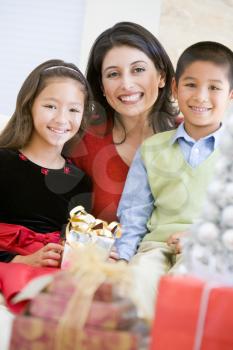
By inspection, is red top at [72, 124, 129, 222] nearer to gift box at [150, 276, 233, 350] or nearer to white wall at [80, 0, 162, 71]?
white wall at [80, 0, 162, 71]

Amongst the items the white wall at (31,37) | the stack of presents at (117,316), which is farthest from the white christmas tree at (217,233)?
the white wall at (31,37)

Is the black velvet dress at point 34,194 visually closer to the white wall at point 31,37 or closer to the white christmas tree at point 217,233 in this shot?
the white christmas tree at point 217,233

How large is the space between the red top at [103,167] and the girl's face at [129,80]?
10cm

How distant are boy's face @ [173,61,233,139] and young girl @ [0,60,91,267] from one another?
325 millimetres

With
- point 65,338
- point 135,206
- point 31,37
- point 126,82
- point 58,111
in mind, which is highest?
point 31,37

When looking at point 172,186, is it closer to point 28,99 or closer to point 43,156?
point 43,156

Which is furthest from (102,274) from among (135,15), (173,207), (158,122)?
(135,15)

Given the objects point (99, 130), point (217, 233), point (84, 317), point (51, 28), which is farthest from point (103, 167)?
point (51, 28)

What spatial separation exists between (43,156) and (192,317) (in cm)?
98

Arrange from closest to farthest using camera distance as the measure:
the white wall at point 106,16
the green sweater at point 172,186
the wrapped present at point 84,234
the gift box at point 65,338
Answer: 1. the gift box at point 65,338
2. the wrapped present at point 84,234
3. the green sweater at point 172,186
4. the white wall at point 106,16

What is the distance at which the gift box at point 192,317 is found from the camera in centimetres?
67

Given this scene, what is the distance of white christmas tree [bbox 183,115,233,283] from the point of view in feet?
2.48

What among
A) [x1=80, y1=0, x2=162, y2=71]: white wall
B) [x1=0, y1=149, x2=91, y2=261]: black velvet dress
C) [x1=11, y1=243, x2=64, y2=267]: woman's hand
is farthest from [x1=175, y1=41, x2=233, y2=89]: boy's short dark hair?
[x1=80, y1=0, x2=162, y2=71]: white wall

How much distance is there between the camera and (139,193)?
1.48 m
